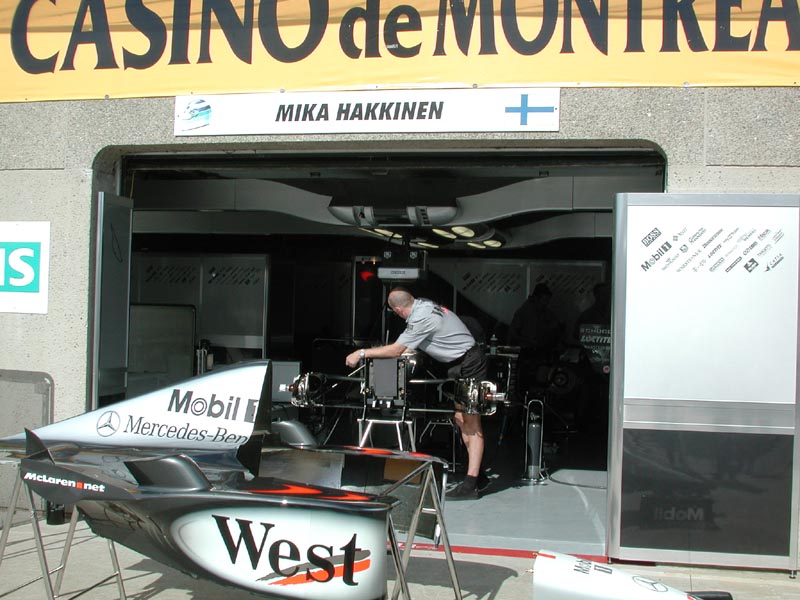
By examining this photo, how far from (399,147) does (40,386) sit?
125 inches

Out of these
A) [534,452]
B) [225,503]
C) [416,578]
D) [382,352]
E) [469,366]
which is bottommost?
[416,578]

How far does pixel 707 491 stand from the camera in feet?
16.7

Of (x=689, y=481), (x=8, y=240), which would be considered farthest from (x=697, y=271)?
(x=8, y=240)

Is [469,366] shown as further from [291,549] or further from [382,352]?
[291,549]

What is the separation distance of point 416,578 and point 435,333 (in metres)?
2.32

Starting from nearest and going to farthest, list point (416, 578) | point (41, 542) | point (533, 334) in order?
point (41, 542), point (416, 578), point (533, 334)

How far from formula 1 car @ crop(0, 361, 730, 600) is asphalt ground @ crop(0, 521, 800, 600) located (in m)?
0.88

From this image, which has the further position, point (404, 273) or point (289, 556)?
point (404, 273)

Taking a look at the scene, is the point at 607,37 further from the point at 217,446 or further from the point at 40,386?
the point at 40,386

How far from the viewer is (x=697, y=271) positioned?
5.12m

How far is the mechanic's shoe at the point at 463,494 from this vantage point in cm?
671

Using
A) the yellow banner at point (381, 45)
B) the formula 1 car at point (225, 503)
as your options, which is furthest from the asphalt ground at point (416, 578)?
the yellow banner at point (381, 45)

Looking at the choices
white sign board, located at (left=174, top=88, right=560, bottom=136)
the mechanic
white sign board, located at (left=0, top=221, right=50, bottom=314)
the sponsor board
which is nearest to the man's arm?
the mechanic

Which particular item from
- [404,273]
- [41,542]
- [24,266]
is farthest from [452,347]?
[41,542]
